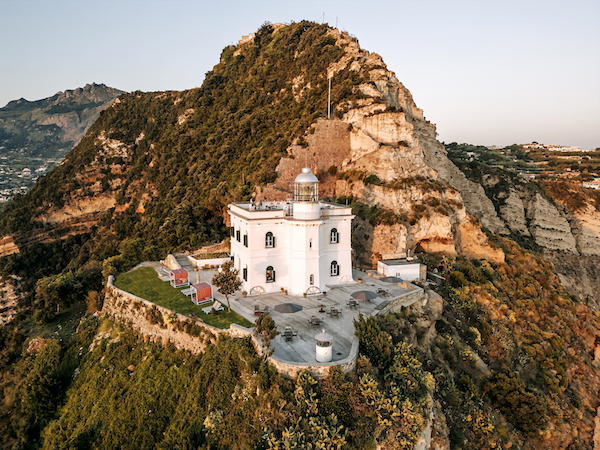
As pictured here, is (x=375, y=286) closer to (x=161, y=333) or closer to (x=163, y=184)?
(x=161, y=333)

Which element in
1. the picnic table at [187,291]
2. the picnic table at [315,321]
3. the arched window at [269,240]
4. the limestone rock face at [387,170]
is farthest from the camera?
the limestone rock face at [387,170]

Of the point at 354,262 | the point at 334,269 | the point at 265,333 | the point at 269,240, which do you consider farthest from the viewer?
the point at 354,262

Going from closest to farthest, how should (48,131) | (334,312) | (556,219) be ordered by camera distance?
1. (334,312)
2. (556,219)
3. (48,131)

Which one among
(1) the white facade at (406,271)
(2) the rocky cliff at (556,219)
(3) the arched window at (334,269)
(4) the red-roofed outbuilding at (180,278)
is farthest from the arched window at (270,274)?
(2) the rocky cliff at (556,219)

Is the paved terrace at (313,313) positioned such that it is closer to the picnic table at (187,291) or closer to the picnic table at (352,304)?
the picnic table at (352,304)

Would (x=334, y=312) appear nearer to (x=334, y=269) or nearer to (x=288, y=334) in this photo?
(x=288, y=334)

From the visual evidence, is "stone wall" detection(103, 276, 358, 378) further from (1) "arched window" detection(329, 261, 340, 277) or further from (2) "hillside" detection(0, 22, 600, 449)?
(1) "arched window" detection(329, 261, 340, 277)

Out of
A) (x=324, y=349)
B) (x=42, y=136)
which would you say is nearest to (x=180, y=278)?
(x=324, y=349)
